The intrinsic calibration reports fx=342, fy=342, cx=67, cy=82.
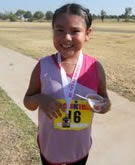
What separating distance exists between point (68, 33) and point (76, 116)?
471mm

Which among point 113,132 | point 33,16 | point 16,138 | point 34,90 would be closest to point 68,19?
point 34,90

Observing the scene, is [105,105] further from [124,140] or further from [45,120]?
[124,140]

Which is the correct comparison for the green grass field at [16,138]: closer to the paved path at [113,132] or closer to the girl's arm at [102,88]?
the paved path at [113,132]

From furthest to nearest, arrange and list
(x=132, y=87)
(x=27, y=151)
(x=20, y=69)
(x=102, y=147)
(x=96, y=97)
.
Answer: (x=20, y=69) → (x=132, y=87) → (x=102, y=147) → (x=27, y=151) → (x=96, y=97)

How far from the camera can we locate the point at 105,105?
2000 millimetres

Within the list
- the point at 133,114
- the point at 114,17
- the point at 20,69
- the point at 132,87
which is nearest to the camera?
the point at 133,114

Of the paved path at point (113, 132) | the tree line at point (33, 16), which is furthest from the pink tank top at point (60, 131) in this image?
the tree line at point (33, 16)

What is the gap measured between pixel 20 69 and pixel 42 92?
7712 millimetres

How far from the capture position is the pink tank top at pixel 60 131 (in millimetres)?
1951

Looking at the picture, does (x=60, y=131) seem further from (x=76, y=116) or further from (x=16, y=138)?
(x=16, y=138)

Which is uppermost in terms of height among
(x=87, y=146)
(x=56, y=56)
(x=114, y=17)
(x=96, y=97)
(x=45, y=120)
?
(x=56, y=56)

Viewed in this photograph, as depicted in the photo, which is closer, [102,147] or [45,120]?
[45,120]

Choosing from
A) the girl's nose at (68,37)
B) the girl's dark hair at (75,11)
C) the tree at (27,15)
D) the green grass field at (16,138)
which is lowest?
the tree at (27,15)

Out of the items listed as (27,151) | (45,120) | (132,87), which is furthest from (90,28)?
(132,87)
